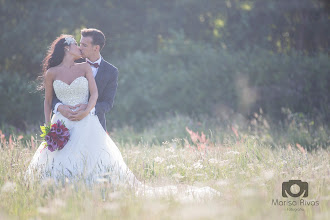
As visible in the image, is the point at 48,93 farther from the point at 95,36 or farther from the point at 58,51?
the point at 95,36

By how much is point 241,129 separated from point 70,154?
5.58 m

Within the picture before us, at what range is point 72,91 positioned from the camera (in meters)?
5.23

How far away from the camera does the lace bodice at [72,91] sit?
5211 millimetres

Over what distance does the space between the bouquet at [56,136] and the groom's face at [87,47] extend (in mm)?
1111

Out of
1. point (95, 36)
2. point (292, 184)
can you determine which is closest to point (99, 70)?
point (95, 36)

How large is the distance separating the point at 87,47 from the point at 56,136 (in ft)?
4.48

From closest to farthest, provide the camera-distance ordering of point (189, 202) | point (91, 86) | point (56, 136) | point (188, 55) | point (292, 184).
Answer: point (189, 202) < point (292, 184) < point (56, 136) < point (91, 86) < point (188, 55)

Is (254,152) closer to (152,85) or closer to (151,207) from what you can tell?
(151,207)

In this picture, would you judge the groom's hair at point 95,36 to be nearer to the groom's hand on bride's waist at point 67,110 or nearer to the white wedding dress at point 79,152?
the white wedding dress at point 79,152

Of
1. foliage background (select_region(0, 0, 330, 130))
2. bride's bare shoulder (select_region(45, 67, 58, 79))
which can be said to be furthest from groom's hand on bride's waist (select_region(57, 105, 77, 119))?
foliage background (select_region(0, 0, 330, 130))

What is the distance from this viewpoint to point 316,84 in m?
11.7

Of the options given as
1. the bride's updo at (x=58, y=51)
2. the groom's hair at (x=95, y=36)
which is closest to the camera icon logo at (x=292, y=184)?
the groom's hair at (x=95, y=36)

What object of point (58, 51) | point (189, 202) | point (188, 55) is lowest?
point (189, 202)

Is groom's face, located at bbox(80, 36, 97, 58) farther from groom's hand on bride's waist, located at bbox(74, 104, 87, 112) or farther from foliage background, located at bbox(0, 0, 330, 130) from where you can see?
foliage background, located at bbox(0, 0, 330, 130)
